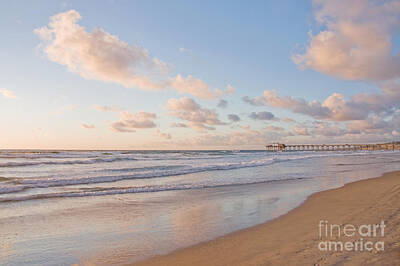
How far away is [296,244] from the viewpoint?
504 centimetres

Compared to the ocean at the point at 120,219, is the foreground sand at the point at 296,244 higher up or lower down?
higher up

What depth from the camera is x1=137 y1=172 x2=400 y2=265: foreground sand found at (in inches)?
165

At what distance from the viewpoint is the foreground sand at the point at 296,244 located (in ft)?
13.8

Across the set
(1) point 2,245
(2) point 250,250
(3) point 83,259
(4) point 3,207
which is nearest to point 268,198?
(2) point 250,250

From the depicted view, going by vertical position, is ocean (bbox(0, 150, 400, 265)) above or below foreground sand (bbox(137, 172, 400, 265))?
below

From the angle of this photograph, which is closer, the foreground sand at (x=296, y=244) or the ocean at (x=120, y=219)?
the foreground sand at (x=296, y=244)

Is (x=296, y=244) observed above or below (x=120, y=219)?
above

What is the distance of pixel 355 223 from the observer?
6094mm

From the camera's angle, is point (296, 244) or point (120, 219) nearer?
point (296, 244)

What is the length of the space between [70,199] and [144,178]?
7004 millimetres

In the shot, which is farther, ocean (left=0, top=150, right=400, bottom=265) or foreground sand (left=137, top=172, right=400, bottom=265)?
ocean (left=0, top=150, right=400, bottom=265)

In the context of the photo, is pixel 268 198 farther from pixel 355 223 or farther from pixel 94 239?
pixel 94 239

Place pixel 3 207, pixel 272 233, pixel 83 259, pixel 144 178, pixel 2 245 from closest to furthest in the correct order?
1. pixel 83 259
2. pixel 2 245
3. pixel 272 233
4. pixel 3 207
5. pixel 144 178

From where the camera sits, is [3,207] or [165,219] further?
[3,207]
